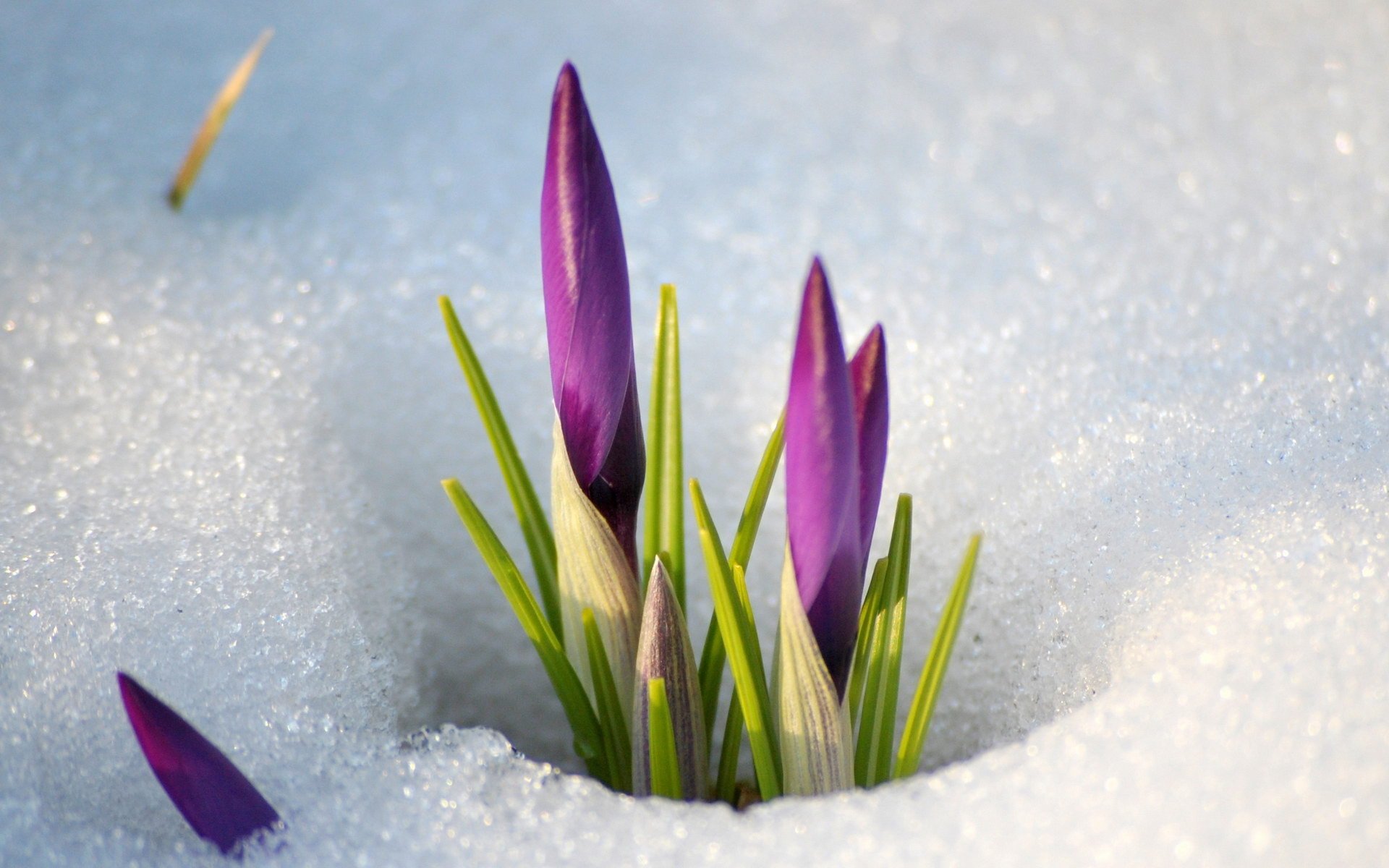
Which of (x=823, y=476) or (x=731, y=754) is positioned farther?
(x=731, y=754)

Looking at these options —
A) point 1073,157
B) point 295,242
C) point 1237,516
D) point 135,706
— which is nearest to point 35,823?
point 135,706

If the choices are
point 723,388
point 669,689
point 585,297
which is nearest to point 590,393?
point 585,297

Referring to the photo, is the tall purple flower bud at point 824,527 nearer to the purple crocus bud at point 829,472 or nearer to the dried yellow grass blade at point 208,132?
the purple crocus bud at point 829,472

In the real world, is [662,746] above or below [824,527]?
below

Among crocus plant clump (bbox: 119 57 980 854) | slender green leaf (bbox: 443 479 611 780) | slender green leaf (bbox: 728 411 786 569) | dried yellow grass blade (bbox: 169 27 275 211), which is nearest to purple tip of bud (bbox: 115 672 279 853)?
crocus plant clump (bbox: 119 57 980 854)

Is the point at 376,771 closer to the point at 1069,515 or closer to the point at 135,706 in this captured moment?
the point at 135,706

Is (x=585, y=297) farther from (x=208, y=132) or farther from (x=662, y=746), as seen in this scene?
(x=208, y=132)

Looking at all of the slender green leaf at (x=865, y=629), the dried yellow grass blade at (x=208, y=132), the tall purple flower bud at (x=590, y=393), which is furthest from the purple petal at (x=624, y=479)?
the dried yellow grass blade at (x=208, y=132)
